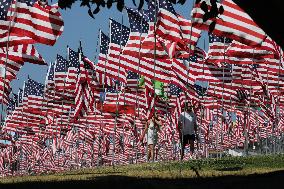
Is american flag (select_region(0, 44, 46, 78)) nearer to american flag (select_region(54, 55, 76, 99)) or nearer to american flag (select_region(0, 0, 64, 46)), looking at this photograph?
american flag (select_region(0, 0, 64, 46))

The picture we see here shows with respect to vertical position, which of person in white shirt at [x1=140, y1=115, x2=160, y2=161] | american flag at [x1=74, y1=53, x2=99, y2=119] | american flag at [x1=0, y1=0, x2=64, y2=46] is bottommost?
person in white shirt at [x1=140, y1=115, x2=160, y2=161]

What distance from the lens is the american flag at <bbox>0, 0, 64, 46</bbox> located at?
21.6 meters

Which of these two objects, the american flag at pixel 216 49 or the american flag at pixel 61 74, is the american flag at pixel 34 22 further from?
the american flag at pixel 61 74

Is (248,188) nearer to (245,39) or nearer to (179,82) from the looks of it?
(245,39)

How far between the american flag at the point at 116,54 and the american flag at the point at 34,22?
6705 mm

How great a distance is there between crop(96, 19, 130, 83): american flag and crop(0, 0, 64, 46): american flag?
6.70 meters

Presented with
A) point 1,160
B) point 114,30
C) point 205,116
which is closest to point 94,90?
point 114,30

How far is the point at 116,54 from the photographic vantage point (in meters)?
29.2

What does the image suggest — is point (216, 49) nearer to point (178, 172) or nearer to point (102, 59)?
point (102, 59)

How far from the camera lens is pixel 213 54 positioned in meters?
26.8

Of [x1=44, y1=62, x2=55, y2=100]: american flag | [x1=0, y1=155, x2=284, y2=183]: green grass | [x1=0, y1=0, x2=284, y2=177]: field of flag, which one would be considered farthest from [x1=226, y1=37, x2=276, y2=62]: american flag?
[x1=44, y1=62, x2=55, y2=100]: american flag

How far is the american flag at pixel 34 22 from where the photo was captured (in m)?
21.6

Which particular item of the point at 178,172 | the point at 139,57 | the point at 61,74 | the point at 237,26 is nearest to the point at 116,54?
the point at 139,57

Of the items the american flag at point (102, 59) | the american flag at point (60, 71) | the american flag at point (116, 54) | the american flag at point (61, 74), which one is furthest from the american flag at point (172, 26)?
the american flag at point (60, 71)
